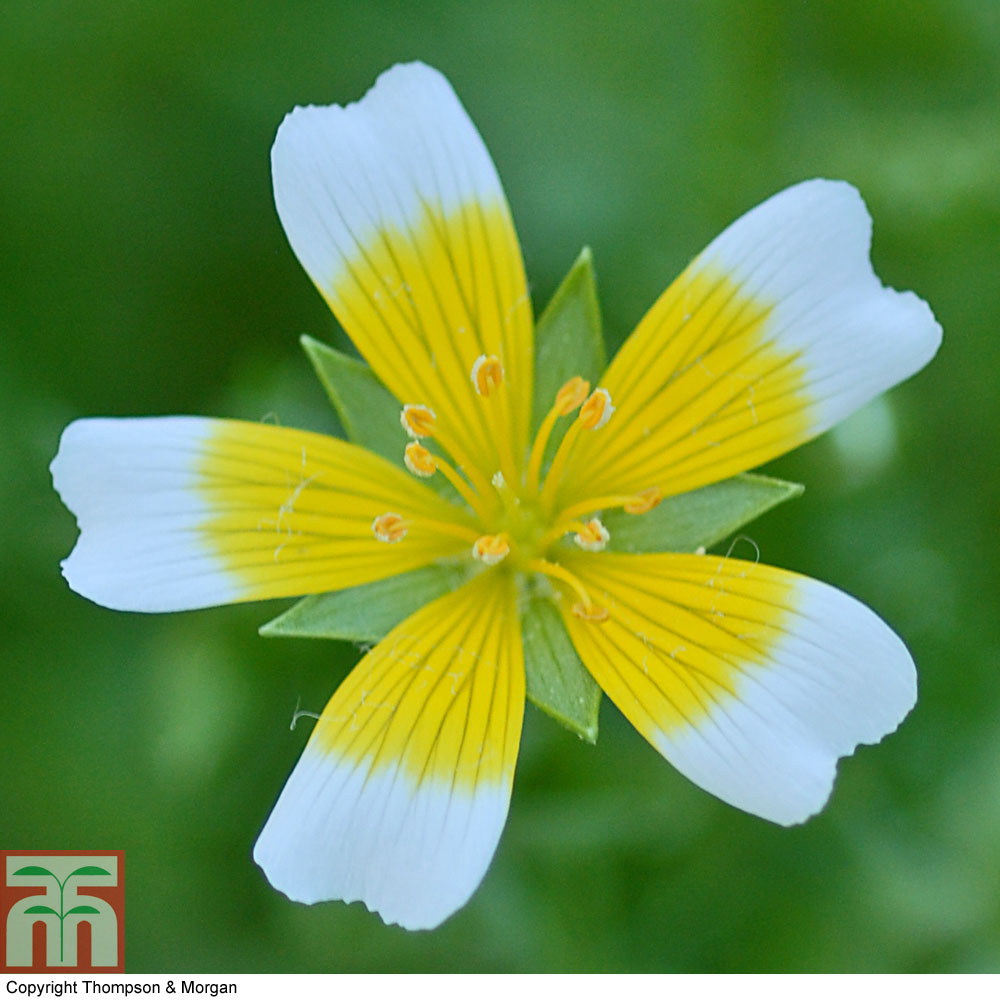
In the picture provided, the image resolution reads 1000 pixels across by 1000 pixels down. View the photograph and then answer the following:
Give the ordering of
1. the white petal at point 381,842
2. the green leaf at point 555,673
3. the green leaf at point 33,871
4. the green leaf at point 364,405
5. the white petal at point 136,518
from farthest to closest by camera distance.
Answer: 1. the green leaf at point 33,871
2. the green leaf at point 364,405
3. the green leaf at point 555,673
4. the white petal at point 136,518
5. the white petal at point 381,842

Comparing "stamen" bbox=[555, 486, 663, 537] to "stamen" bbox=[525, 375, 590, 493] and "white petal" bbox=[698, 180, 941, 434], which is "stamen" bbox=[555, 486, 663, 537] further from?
"white petal" bbox=[698, 180, 941, 434]

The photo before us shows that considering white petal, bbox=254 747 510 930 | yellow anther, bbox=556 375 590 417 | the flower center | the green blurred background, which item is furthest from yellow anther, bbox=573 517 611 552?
the green blurred background

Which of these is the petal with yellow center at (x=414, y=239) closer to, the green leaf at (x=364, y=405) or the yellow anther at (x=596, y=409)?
the green leaf at (x=364, y=405)

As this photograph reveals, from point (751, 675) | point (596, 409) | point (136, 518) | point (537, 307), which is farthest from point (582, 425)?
point (537, 307)

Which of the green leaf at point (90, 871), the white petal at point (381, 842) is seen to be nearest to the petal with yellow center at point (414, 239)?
the white petal at point (381, 842)

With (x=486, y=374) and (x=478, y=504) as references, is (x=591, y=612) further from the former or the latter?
(x=486, y=374)

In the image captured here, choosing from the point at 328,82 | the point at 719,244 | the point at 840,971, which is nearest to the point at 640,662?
the point at 719,244
